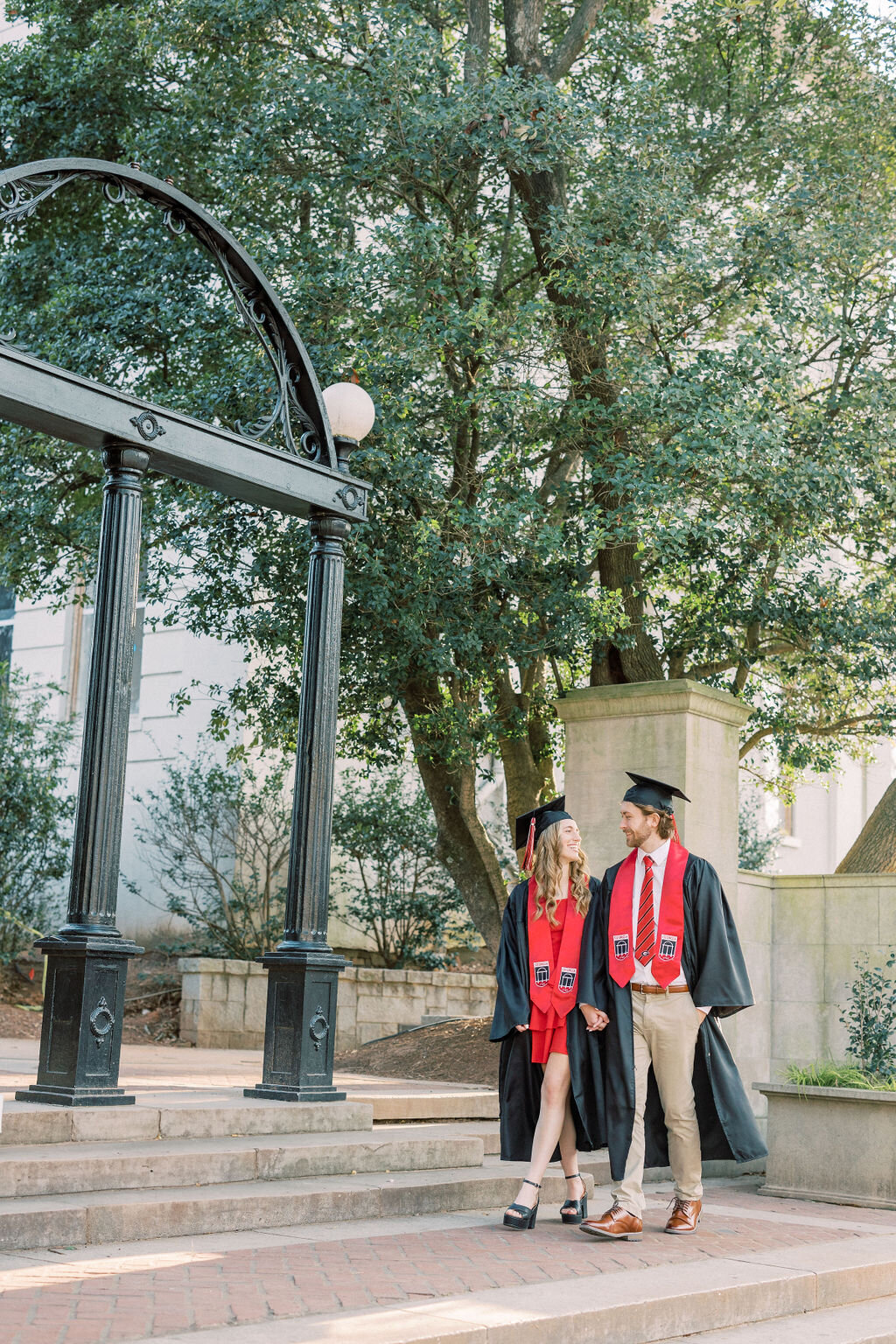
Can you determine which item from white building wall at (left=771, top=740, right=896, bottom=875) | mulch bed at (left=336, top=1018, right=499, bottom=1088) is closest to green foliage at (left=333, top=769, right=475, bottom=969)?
mulch bed at (left=336, top=1018, right=499, bottom=1088)

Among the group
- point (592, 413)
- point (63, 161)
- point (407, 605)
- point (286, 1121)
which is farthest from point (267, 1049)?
point (592, 413)

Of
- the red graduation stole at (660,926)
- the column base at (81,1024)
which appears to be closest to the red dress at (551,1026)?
the red graduation stole at (660,926)

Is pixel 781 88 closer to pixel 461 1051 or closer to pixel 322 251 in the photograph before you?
pixel 322 251

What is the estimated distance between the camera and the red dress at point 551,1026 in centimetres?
674

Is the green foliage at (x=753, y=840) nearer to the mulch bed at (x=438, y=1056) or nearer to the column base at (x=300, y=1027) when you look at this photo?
the mulch bed at (x=438, y=1056)

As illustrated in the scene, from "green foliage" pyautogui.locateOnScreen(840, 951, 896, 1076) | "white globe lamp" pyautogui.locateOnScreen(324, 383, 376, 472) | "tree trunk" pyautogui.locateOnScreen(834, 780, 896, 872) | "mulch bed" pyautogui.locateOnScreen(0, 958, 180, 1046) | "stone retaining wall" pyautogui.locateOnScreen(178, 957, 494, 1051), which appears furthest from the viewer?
"stone retaining wall" pyautogui.locateOnScreen(178, 957, 494, 1051)

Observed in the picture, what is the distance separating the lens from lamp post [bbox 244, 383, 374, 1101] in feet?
26.0

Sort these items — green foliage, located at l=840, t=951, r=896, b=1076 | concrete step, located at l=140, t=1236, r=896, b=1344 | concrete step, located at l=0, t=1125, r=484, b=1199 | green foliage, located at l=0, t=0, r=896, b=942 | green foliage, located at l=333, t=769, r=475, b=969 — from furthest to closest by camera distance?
1. green foliage, located at l=333, t=769, r=475, b=969
2. green foliage, located at l=0, t=0, r=896, b=942
3. green foliage, located at l=840, t=951, r=896, b=1076
4. concrete step, located at l=0, t=1125, r=484, b=1199
5. concrete step, located at l=140, t=1236, r=896, b=1344

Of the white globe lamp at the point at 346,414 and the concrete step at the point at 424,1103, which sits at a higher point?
the white globe lamp at the point at 346,414

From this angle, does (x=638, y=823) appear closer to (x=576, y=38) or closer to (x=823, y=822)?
(x=576, y=38)

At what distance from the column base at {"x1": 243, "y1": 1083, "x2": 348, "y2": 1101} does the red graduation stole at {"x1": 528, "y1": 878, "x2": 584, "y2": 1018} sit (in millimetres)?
1694

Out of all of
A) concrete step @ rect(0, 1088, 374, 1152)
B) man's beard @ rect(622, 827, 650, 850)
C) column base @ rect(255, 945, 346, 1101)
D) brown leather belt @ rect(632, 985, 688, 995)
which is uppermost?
man's beard @ rect(622, 827, 650, 850)

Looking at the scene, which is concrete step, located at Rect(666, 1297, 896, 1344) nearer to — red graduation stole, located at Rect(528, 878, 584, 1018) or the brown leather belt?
the brown leather belt

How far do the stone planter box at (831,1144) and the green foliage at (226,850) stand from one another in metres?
8.53
